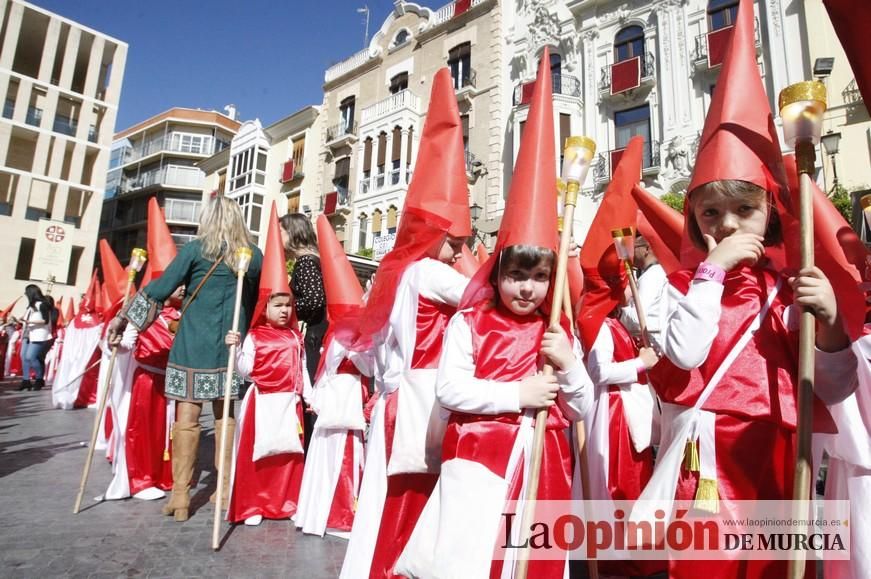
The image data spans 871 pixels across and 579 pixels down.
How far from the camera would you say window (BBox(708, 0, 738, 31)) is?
15.3 metres

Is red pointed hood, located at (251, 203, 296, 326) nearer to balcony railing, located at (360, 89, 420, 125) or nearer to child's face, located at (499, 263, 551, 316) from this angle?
child's face, located at (499, 263, 551, 316)

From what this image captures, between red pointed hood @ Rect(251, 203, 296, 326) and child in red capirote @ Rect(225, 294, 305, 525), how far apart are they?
0.40 ft

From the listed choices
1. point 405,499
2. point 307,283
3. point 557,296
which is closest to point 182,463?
point 307,283

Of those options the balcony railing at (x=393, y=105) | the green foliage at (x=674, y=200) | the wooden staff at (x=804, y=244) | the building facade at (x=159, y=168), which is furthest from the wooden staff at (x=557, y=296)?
the building facade at (x=159, y=168)

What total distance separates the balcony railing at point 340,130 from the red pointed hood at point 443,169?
80.5 ft

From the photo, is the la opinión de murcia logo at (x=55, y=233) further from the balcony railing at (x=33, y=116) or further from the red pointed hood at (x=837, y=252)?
the red pointed hood at (x=837, y=252)

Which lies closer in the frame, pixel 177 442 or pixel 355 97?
pixel 177 442

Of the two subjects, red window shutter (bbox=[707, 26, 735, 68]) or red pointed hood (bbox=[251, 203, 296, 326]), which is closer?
red pointed hood (bbox=[251, 203, 296, 326])

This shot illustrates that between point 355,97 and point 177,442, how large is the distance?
2572 centimetres

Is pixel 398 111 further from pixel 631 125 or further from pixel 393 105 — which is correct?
pixel 631 125

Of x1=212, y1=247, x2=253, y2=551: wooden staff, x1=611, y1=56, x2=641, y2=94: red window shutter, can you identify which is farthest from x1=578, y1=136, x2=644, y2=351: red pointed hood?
x1=611, y1=56, x2=641, y2=94: red window shutter

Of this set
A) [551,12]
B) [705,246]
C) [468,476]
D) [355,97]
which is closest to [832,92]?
[551,12]

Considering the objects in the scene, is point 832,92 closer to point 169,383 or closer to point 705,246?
point 705,246

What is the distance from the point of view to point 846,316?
1.54 m
